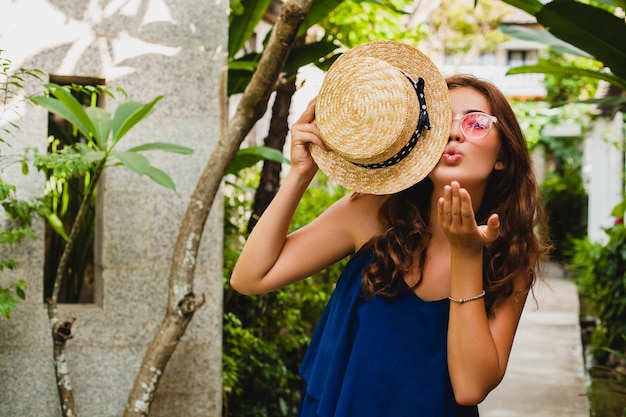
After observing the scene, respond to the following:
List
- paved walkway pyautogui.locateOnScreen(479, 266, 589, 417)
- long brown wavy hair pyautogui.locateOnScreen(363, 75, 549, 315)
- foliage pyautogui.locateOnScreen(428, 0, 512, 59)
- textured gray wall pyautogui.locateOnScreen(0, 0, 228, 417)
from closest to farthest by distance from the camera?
long brown wavy hair pyautogui.locateOnScreen(363, 75, 549, 315) < textured gray wall pyautogui.locateOnScreen(0, 0, 228, 417) < paved walkway pyautogui.locateOnScreen(479, 266, 589, 417) < foliage pyautogui.locateOnScreen(428, 0, 512, 59)

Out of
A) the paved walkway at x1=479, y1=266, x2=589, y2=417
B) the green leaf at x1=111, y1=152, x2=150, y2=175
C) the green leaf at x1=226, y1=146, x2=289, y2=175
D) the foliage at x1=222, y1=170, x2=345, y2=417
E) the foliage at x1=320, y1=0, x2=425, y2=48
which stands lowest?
the paved walkway at x1=479, y1=266, x2=589, y2=417

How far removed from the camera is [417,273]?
6.74ft

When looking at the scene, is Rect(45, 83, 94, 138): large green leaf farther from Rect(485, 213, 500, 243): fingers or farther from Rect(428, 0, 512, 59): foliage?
Rect(428, 0, 512, 59): foliage

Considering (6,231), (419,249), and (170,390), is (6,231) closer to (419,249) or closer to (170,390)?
(170,390)

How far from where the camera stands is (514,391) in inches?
261

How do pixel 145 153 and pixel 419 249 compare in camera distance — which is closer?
pixel 419 249

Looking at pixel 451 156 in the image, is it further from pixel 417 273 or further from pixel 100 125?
pixel 100 125

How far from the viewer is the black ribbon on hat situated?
1.96 metres

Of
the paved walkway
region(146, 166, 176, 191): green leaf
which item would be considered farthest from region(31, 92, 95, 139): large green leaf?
the paved walkway

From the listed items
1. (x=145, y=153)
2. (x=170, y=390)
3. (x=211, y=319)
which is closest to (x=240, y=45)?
(x=145, y=153)

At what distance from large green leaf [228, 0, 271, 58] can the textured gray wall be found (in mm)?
642

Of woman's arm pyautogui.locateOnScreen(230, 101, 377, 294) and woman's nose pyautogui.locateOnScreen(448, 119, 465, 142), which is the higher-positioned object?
woman's nose pyautogui.locateOnScreen(448, 119, 465, 142)

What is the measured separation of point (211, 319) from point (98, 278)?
0.53 m

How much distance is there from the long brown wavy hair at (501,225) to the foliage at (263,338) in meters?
2.42
